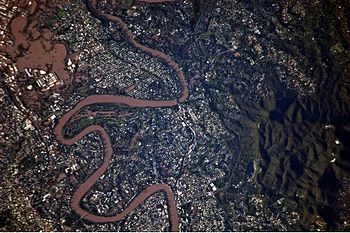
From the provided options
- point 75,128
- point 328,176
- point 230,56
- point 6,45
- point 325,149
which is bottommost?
point 328,176

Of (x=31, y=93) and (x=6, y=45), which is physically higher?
(x=6, y=45)

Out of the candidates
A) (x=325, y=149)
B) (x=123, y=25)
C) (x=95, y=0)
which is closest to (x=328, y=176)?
(x=325, y=149)

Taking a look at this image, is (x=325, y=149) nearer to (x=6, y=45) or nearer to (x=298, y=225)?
(x=298, y=225)

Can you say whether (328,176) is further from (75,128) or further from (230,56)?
(75,128)

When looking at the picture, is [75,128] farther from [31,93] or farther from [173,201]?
[173,201]

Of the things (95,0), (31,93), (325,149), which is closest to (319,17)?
(325,149)

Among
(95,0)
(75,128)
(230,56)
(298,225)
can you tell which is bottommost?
(298,225)

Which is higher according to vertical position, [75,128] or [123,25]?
[123,25]
